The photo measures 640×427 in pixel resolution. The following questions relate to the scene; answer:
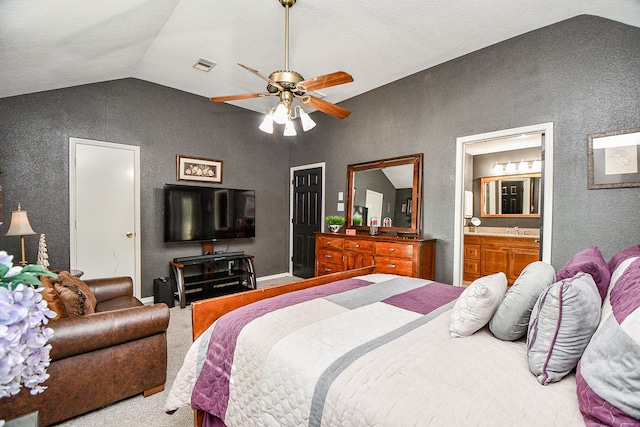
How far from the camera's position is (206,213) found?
4453 mm

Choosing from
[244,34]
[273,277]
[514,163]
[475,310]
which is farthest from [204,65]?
[514,163]

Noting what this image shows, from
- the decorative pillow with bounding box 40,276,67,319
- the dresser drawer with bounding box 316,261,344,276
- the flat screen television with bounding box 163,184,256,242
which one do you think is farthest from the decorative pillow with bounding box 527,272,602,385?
the flat screen television with bounding box 163,184,256,242

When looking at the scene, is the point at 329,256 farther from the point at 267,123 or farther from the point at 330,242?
the point at 267,123

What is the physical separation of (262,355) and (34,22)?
2615 mm

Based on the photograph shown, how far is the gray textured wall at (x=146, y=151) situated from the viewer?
332cm

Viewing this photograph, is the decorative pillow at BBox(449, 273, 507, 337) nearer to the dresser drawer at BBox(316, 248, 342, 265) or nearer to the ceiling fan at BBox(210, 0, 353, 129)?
the ceiling fan at BBox(210, 0, 353, 129)

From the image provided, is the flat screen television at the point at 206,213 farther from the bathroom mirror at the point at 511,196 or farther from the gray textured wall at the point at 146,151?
the bathroom mirror at the point at 511,196

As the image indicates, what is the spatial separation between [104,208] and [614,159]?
5.47m

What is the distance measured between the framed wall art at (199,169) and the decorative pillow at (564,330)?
4556 millimetres

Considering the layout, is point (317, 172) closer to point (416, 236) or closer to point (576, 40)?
point (416, 236)

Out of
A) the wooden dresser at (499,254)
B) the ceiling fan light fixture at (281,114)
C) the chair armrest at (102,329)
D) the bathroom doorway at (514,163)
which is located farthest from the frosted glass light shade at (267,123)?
the wooden dresser at (499,254)

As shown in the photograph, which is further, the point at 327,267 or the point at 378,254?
the point at 327,267

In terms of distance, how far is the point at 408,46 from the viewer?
3307mm

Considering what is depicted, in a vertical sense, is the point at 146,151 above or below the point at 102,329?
above
